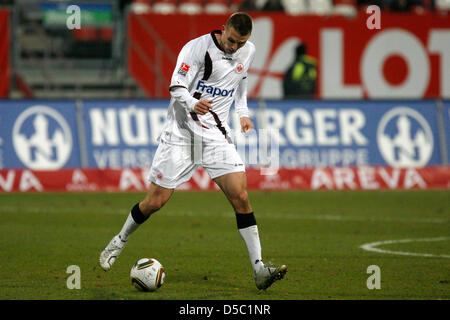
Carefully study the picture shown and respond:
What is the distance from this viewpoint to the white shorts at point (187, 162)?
8.06m

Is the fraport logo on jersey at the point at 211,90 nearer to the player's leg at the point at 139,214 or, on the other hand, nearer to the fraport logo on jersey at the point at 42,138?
the player's leg at the point at 139,214

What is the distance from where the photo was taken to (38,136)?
17984mm

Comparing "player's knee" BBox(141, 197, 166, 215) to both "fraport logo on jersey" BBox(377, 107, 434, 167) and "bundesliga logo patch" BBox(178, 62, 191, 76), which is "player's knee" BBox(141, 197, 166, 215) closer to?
"bundesliga logo patch" BBox(178, 62, 191, 76)

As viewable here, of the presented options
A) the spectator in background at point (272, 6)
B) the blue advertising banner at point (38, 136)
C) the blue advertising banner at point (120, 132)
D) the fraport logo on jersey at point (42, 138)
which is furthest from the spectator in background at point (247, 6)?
the fraport logo on jersey at point (42, 138)

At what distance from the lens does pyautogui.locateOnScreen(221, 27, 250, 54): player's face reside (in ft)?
25.3

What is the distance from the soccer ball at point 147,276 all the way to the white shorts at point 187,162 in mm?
851

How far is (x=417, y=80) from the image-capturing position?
78.0 feet

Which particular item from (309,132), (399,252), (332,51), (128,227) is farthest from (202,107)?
(332,51)

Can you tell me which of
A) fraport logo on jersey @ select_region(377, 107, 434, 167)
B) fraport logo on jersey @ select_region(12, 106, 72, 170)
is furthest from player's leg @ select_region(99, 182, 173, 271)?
fraport logo on jersey @ select_region(377, 107, 434, 167)

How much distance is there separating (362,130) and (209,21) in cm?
558

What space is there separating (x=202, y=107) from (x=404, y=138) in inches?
496

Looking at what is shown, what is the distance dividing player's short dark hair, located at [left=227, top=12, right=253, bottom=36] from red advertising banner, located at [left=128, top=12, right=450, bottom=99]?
14378mm

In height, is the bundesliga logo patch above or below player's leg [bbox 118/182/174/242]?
above

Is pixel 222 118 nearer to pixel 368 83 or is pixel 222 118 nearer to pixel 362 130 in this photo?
pixel 362 130
